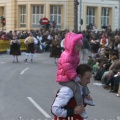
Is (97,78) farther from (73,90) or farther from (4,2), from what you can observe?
(4,2)

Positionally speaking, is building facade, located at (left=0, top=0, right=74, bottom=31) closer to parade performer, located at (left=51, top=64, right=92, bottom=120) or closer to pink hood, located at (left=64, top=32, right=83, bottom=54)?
pink hood, located at (left=64, top=32, right=83, bottom=54)

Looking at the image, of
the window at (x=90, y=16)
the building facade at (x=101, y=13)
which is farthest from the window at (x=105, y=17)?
the window at (x=90, y=16)

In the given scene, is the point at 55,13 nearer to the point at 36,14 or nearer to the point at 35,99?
the point at 36,14

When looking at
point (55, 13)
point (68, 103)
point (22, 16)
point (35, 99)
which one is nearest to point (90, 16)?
point (55, 13)

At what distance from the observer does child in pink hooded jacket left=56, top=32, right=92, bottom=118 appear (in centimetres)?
500

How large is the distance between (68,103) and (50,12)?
52557 millimetres

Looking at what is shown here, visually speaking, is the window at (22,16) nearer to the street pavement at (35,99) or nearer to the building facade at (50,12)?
the building facade at (50,12)

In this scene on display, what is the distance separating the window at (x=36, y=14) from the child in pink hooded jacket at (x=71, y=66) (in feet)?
170

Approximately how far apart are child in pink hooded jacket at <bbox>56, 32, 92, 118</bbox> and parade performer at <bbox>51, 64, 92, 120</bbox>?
45 mm

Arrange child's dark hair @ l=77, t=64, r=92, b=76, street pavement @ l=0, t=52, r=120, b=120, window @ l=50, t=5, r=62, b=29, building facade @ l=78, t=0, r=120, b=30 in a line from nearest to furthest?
child's dark hair @ l=77, t=64, r=92, b=76 < street pavement @ l=0, t=52, r=120, b=120 < window @ l=50, t=5, r=62, b=29 < building facade @ l=78, t=0, r=120, b=30

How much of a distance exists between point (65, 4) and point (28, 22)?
4.85m

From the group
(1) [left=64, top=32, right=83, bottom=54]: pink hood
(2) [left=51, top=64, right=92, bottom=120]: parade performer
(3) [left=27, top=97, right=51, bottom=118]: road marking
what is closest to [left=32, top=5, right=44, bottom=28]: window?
(3) [left=27, top=97, right=51, bottom=118]: road marking

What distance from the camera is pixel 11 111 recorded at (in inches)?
457

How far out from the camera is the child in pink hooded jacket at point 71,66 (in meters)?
5.00
